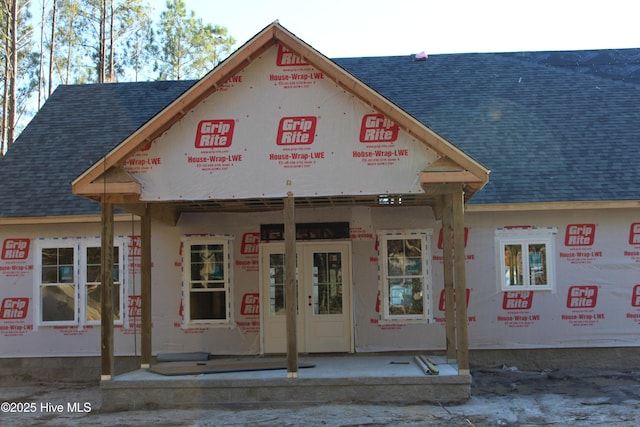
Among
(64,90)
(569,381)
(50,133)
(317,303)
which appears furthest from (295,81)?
(64,90)

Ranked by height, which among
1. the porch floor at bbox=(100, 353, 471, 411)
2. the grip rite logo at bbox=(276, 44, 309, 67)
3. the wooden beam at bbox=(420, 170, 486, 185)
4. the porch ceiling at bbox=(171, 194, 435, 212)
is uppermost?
the grip rite logo at bbox=(276, 44, 309, 67)

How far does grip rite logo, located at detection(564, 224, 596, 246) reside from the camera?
42.4ft

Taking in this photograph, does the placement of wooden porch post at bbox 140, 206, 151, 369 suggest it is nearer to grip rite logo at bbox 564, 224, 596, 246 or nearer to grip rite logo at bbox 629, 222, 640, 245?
grip rite logo at bbox 564, 224, 596, 246

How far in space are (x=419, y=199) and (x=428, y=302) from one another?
6.89ft

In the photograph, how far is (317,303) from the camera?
13227 millimetres

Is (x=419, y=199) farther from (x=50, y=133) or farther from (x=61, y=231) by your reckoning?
(x=50, y=133)

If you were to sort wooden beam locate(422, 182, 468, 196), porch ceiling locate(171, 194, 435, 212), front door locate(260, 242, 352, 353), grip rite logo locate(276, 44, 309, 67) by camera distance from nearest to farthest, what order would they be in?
1. wooden beam locate(422, 182, 468, 196)
2. grip rite logo locate(276, 44, 309, 67)
3. porch ceiling locate(171, 194, 435, 212)
4. front door locate(260, 242, 352, 353)

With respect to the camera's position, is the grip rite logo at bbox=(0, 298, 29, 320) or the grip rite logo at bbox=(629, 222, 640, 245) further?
the grip rite logo at bbox=(0, 298, 29, 320)

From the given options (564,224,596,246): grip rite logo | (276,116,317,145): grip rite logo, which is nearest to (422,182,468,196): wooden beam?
(276,116,317,145): grip rite logo

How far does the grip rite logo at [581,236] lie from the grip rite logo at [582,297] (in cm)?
84

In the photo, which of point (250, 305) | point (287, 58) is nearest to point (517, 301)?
point (250, 305)

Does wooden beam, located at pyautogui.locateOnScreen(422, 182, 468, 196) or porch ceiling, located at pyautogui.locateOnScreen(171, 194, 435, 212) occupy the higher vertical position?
porch ceiling, located at pyautogui.locateOnScreen(171, 194, 435, 212)

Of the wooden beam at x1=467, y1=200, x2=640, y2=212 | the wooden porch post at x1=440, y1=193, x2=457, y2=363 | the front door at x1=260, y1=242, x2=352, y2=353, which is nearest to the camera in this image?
the wooden porch post at x1=440, y1=193, x2=457, y2=363

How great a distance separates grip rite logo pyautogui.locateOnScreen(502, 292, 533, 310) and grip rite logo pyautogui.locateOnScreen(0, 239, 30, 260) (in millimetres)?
9334
